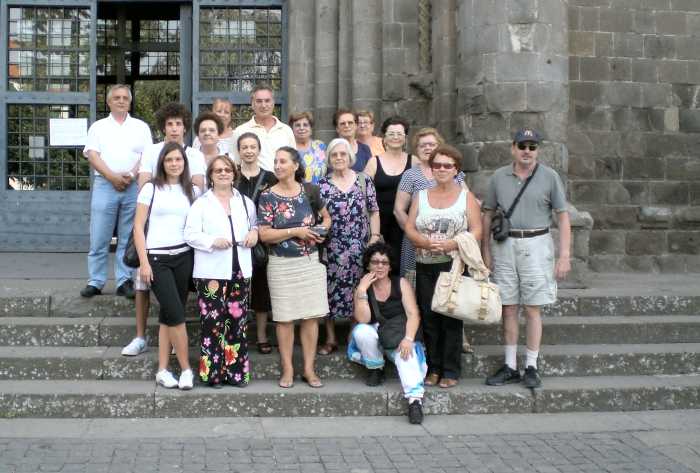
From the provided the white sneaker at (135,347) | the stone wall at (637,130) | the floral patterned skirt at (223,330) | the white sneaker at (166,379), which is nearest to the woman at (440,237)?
the floral patterned skirt at (223,330)

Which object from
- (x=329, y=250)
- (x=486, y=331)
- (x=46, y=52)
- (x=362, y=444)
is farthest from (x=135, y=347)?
(x=46, y=52)

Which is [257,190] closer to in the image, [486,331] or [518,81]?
[486,331]

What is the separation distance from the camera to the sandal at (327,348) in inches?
258

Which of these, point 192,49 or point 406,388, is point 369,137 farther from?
point 192,49

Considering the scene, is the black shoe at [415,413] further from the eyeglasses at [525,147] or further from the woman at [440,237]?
the eyeglasses at [525,147]

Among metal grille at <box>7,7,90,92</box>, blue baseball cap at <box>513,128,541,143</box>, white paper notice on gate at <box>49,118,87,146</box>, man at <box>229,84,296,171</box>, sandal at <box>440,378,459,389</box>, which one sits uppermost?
metal grille at <box>7,7,90,92</box>

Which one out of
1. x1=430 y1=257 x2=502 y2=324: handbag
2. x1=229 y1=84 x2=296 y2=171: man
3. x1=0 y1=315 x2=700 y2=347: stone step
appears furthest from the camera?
x1=229 y1=84 x2=296 y2=171: man

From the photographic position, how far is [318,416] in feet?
19.7

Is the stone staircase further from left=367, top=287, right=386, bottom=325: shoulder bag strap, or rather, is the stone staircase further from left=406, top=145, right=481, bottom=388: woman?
left=367, top=287, right=386, bottom=325: shoulder bag strap

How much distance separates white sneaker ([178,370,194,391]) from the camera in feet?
19.5

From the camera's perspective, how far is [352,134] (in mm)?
7137

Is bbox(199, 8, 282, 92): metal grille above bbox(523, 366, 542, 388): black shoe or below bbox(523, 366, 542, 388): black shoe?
above

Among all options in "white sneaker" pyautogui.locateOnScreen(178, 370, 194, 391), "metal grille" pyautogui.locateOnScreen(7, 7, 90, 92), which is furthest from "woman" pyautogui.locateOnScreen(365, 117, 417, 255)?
"metal grille" pyautogui.locateOnScreen(7, 7, 90, 92)

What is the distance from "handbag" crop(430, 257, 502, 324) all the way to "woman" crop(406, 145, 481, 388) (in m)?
0.25
